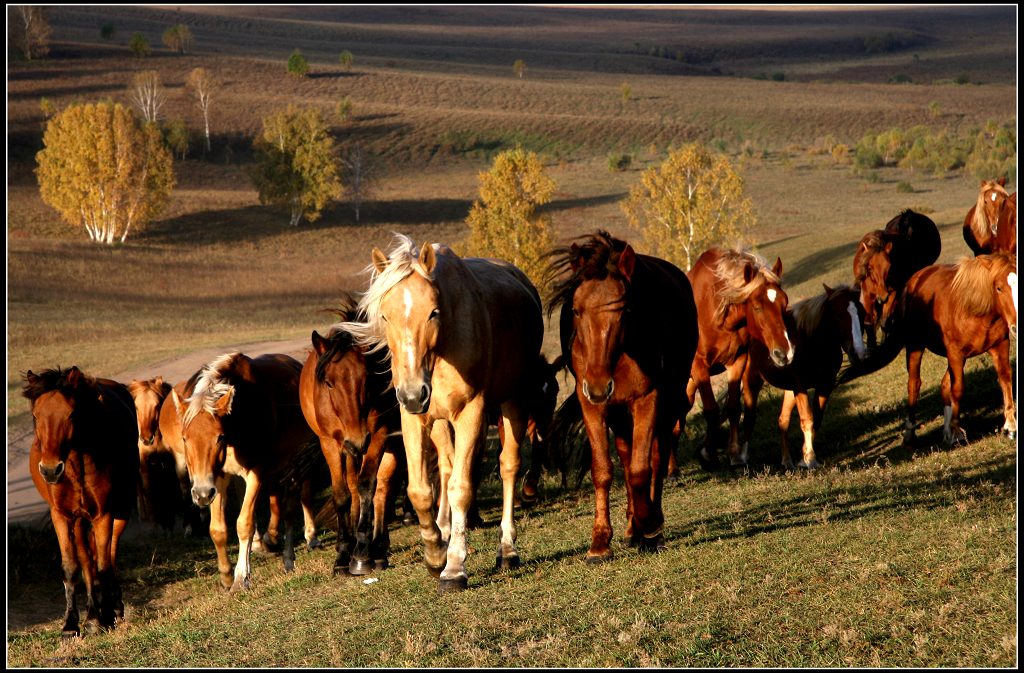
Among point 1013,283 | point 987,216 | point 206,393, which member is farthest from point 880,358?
point 206,393

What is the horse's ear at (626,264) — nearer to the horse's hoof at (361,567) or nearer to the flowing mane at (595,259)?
the flowing mane at (595,259)

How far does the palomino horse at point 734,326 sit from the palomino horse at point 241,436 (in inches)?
186

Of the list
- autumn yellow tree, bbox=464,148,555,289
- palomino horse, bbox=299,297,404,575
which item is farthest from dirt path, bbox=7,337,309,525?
autumn yellow tree, bbox=464,148,555,289

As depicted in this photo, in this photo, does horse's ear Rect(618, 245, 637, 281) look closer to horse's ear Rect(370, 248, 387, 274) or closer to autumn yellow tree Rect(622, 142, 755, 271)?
horse's ear Rect(370, 248, 387, 274)

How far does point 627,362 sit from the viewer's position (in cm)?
857

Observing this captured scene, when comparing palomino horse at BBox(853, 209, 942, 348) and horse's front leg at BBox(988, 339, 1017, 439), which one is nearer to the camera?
horse's front leg at BBox(988, 339, 1017, 439)

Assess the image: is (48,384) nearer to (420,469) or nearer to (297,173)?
(420,469)

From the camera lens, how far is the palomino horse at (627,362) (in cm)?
812

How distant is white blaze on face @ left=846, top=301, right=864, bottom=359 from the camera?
14.3 metres

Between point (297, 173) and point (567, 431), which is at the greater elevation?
point (567, 431)

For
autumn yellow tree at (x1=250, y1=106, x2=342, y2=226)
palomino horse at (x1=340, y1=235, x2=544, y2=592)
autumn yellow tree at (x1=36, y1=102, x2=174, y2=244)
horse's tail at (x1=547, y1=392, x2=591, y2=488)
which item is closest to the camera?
palomino horse at (x1=340, y1=235, x2=544, y2=592)

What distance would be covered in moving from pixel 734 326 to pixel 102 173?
70.7 metres

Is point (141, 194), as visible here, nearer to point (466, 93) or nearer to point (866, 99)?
point (466, 93)

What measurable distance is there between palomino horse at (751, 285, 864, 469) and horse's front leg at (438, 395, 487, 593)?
6.28 metres
